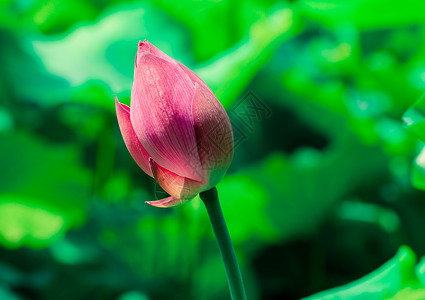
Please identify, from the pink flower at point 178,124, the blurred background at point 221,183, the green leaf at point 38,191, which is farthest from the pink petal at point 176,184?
the green leaf at point 38,191

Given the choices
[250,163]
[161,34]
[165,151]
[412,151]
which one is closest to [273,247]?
[250,163]

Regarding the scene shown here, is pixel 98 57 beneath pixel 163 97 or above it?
above

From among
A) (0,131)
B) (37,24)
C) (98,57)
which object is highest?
(37,24)

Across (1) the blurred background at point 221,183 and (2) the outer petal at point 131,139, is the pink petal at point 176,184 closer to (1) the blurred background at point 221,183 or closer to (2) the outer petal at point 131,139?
(2) the outer petal at point 131,139

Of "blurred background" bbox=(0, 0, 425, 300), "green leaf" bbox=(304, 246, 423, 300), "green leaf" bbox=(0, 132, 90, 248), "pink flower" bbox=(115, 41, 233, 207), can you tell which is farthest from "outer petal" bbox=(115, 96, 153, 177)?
"green leaf" bbox=(0, 132, 90, 248)

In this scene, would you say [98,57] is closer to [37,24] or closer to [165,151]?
[37,24]

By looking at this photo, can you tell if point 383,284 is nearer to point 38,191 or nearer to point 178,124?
point 178,124

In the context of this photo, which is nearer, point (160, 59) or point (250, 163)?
point (160, 59)
